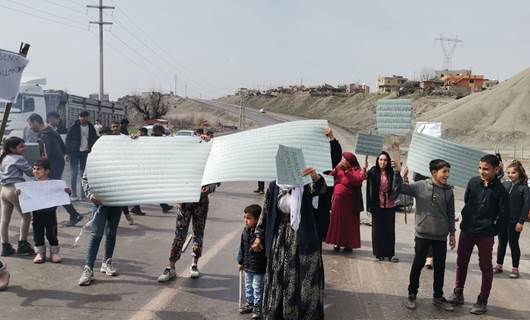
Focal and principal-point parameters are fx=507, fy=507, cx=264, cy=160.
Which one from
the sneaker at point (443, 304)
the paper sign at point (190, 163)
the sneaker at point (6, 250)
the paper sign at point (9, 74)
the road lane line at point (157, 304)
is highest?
the paper sign at point (9, 74)

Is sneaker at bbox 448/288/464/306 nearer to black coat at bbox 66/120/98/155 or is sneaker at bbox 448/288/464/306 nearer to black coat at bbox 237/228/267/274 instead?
black coat at bbox 237/228/267/274

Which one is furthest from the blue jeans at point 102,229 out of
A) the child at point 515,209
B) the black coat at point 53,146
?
the child at point 515,209

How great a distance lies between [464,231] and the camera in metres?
5.56

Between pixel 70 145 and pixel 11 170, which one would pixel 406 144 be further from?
pixel 11 170

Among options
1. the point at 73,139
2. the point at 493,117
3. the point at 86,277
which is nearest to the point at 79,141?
the point at 73,139

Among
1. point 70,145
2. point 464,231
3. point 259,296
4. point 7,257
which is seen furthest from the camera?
point 70,145

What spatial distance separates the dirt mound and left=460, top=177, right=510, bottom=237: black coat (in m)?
36.4

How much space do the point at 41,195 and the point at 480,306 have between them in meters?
5.21

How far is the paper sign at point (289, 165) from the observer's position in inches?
171

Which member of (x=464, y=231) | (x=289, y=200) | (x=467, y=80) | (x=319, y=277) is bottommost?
(x=319, y=277)

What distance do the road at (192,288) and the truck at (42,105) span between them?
24.1 ft

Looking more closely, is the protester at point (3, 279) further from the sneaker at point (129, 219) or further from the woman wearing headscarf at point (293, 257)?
the sneaker at point (129, 219)

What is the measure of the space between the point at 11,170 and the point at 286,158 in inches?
170

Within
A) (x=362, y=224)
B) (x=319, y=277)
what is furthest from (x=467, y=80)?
(x=319, y=277)
